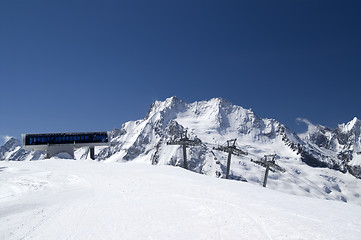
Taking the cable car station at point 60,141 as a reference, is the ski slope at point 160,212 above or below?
below

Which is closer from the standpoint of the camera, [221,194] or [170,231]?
[170,231]

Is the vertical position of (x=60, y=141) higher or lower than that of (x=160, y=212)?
higher

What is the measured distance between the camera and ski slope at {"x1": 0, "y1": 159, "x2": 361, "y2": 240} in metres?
14.4

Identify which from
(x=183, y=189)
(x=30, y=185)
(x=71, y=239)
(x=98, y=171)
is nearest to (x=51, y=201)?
(x=30, y=185)

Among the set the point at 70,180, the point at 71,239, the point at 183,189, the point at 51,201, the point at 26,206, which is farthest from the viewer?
the point at 70,180

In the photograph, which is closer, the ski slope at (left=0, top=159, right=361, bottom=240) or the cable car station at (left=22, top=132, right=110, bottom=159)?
the ski slope at (left=0, top=159, right=361, bottom=240)

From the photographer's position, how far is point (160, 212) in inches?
696

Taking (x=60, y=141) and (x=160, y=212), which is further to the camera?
(x=60, y=141)

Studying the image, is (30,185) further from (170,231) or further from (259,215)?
(259,215)

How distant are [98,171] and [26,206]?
538 inches

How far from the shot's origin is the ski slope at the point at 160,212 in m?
14.4

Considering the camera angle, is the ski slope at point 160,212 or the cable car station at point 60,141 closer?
the ski slope at point 160,212

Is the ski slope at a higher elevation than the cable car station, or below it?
below

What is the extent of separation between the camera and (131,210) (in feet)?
60.2
